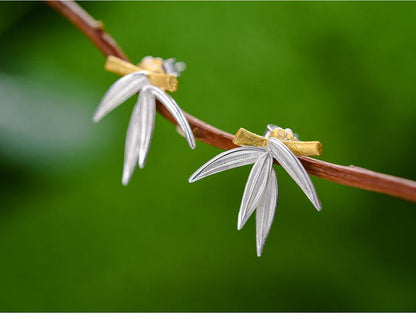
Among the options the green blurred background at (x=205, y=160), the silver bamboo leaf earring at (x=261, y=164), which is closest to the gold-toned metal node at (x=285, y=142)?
the silver bamboo leaf earring at (x=261, y=164)

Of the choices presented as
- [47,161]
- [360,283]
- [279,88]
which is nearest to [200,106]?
[279,88]

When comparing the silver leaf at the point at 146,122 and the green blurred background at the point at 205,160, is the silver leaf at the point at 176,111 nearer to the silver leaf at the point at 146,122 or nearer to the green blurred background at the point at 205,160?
the silver leaf at the point at 146,122

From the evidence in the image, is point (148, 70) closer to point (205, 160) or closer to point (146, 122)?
point (146, 122)

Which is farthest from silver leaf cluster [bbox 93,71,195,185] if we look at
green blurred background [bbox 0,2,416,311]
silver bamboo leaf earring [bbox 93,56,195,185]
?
green blurred background [bbox 0,2,416,311]

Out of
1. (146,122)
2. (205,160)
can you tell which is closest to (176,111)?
(146,122)

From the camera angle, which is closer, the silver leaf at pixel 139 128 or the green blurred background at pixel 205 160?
the silver leaf at pixel 139 128

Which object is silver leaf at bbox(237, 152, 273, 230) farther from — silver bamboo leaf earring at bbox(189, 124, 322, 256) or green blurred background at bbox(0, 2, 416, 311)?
green blurred background at bbox(0, 2, 416, 311)

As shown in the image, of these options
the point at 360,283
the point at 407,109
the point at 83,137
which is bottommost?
the point at 360,283

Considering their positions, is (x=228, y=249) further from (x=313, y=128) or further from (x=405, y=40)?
(x=405, y=40)
